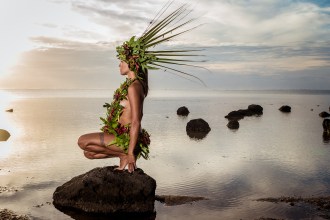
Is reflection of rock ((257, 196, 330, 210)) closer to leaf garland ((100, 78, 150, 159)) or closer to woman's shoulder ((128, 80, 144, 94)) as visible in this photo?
leaf garland ((100, 78, 150, 159))

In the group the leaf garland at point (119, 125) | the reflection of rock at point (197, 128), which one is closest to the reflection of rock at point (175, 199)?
the leaf garland at point (119, 125)

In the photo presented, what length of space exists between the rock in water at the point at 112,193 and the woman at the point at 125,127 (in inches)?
18.2

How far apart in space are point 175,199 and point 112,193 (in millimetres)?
2043

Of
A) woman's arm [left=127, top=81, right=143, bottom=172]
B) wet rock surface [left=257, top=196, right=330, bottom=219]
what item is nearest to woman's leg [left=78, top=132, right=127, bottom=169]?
woman's arm [left=127, top=81, right=143, bottom=172]

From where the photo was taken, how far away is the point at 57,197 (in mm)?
8523

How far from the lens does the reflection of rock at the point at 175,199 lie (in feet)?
30.0

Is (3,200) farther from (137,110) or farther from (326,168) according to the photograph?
(326,168)

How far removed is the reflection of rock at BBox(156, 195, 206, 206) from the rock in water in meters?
0.98

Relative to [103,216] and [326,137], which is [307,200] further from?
[326,137]

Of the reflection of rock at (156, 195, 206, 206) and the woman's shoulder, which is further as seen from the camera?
the reflection of rock at (156, 195, 206, 206)

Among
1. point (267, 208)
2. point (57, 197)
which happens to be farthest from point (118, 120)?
point (267, 208)

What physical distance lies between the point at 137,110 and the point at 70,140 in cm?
1589

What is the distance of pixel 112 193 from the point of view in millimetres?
8000

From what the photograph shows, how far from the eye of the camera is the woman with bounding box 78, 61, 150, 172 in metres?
7.18
